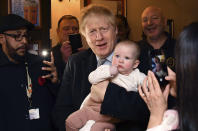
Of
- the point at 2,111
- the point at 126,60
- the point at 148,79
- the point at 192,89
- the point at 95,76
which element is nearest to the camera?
the point at 192,89

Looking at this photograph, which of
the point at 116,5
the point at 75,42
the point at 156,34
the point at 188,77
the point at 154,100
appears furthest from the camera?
the point at 116,5

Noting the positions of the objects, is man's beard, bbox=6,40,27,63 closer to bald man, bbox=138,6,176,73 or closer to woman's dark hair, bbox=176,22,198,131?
bald man, bbox=138,6,176,73

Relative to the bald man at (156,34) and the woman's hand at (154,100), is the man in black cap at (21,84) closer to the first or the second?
the bald man at (156,34)

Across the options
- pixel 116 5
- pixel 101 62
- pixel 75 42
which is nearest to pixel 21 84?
pixel 75 42

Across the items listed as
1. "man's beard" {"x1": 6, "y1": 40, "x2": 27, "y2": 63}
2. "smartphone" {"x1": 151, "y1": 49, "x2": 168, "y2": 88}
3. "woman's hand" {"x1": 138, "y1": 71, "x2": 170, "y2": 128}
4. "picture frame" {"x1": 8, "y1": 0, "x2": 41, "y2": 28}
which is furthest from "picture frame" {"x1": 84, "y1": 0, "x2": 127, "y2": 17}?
"woman's hand" {"x1": 138, "y1": 71, "x2": 170, "y2": 128}

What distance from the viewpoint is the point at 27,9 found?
434 cm

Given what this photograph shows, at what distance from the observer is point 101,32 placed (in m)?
2.60

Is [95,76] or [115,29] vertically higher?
[115,29]

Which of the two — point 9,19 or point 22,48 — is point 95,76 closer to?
point 22,48

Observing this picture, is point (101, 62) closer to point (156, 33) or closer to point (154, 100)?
point (154, 100)

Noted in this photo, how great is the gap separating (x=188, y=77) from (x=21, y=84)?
2.14 m

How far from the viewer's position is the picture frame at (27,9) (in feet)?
13.8

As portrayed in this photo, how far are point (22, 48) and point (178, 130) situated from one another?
85.4 inches

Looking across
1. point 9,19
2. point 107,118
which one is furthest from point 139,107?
point 9,19
